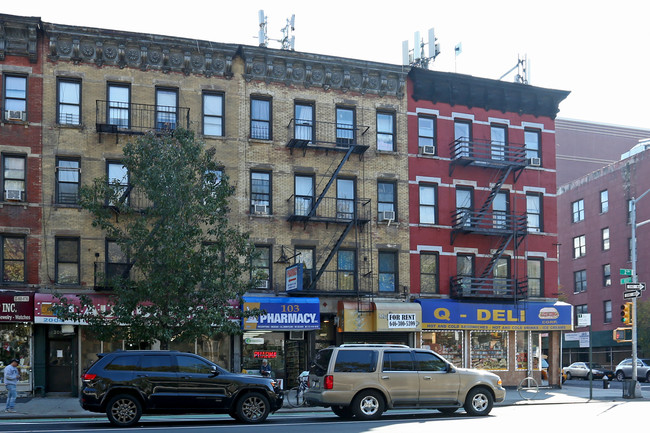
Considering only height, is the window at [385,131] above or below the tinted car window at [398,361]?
above

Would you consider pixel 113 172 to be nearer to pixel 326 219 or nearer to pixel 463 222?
pixel 326 219

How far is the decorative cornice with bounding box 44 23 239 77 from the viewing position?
1198 inches

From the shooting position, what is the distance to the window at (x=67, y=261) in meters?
29.8

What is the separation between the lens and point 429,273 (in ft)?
115

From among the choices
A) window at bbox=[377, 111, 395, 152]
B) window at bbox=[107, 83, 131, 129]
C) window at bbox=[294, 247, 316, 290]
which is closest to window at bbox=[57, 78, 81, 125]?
window at bbox=[107, 83, 131, 129]

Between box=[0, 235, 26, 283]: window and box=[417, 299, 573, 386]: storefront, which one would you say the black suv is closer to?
box=[0, 235, 26, 283]: window

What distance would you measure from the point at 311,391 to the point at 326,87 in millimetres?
16447

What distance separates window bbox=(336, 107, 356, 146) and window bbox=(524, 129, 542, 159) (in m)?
8.71

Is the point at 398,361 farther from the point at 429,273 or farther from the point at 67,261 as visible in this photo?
the point at 67,261

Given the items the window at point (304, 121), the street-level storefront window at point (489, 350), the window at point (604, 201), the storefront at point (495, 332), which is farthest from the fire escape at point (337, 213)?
the window at point (604, 201)

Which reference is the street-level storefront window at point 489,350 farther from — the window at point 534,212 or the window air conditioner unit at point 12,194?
the window air conditioner unit at point 12,194

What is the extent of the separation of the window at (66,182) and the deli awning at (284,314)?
7.44m

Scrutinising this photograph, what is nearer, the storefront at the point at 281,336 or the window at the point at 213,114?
the storefront at the point at 281,336

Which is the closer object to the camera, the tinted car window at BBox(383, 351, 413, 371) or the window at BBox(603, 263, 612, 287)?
the tinted car window at BBox(383, 351, 413, 371)
